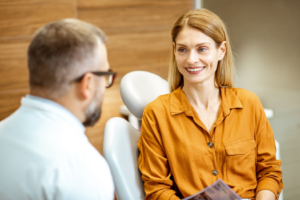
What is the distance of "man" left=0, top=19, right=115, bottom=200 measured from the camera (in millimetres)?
714

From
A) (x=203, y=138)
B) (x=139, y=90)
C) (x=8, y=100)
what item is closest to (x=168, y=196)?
(x=203, y=138)

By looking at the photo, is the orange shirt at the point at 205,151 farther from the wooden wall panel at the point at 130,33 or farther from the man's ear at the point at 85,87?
the wooden wall panel at the point at 130,33

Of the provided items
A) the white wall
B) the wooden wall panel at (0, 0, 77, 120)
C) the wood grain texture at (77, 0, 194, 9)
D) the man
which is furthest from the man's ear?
the wood grain texture at (77, 0, 194, 9)

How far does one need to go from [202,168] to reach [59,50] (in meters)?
0.80

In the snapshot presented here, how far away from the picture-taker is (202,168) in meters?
1.32

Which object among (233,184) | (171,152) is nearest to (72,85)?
(171,152)

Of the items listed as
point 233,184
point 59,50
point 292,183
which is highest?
point 59,50

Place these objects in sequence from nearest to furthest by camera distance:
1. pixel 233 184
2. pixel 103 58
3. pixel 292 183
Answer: pixel 103 58
pixel 233 184
pixel 292 183

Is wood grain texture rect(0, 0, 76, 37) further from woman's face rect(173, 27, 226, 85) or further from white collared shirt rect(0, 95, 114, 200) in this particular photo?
white collared shirt rect(0, 95, 114, 200)

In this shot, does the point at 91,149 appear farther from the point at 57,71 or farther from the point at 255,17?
the point at 255,17

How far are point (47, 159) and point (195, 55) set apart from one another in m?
0.81

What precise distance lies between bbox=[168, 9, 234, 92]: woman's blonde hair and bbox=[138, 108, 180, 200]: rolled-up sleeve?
0.80 feet

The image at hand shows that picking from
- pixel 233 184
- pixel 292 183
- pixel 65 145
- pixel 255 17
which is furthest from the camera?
pixel 255 17

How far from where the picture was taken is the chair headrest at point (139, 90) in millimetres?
1495
